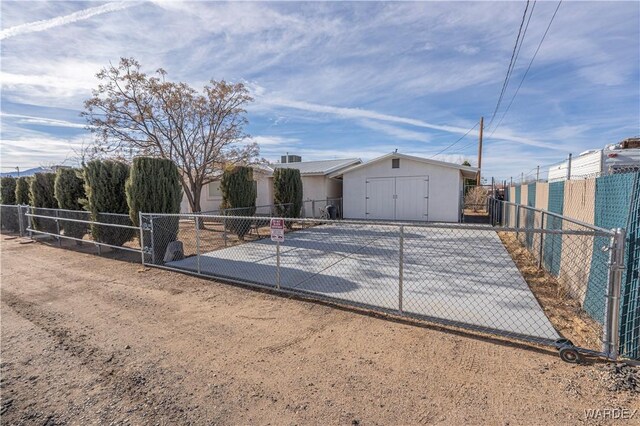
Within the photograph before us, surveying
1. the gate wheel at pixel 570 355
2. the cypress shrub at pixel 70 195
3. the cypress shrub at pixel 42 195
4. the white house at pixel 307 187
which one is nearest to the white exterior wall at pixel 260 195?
the white house at pixel 307 187

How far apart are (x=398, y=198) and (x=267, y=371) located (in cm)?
1303

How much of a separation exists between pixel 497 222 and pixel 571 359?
12.7 metres

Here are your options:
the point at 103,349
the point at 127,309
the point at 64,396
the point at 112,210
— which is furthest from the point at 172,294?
the point at 112,210

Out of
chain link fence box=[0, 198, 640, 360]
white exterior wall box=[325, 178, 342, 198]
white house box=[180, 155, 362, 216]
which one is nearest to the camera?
chain link fence box=[0, 198, 640, 360]

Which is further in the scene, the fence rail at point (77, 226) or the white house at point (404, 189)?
the white house at point (404, 189)

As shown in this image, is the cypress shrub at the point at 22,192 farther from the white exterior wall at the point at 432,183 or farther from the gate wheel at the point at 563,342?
the gate wheel at the point at 563,342

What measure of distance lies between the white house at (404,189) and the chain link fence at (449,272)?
425 centimetres

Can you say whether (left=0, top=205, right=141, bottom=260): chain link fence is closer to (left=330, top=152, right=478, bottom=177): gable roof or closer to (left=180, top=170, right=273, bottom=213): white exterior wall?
(left=180, top=170, right=273, bottom=213): white exterior wall

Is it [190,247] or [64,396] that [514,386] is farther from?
[190,247]

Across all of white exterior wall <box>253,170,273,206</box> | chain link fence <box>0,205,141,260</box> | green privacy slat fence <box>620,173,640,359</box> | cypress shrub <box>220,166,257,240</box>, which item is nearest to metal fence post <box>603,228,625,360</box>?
green privacy slat fence <box>620,173,640,359</box>

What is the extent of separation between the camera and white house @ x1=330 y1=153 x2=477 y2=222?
14023 millimetres

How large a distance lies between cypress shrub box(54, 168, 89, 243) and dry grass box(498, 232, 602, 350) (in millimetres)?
11730

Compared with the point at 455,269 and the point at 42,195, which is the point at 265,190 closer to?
the point at 42,195

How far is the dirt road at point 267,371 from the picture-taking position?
2.37 metres
